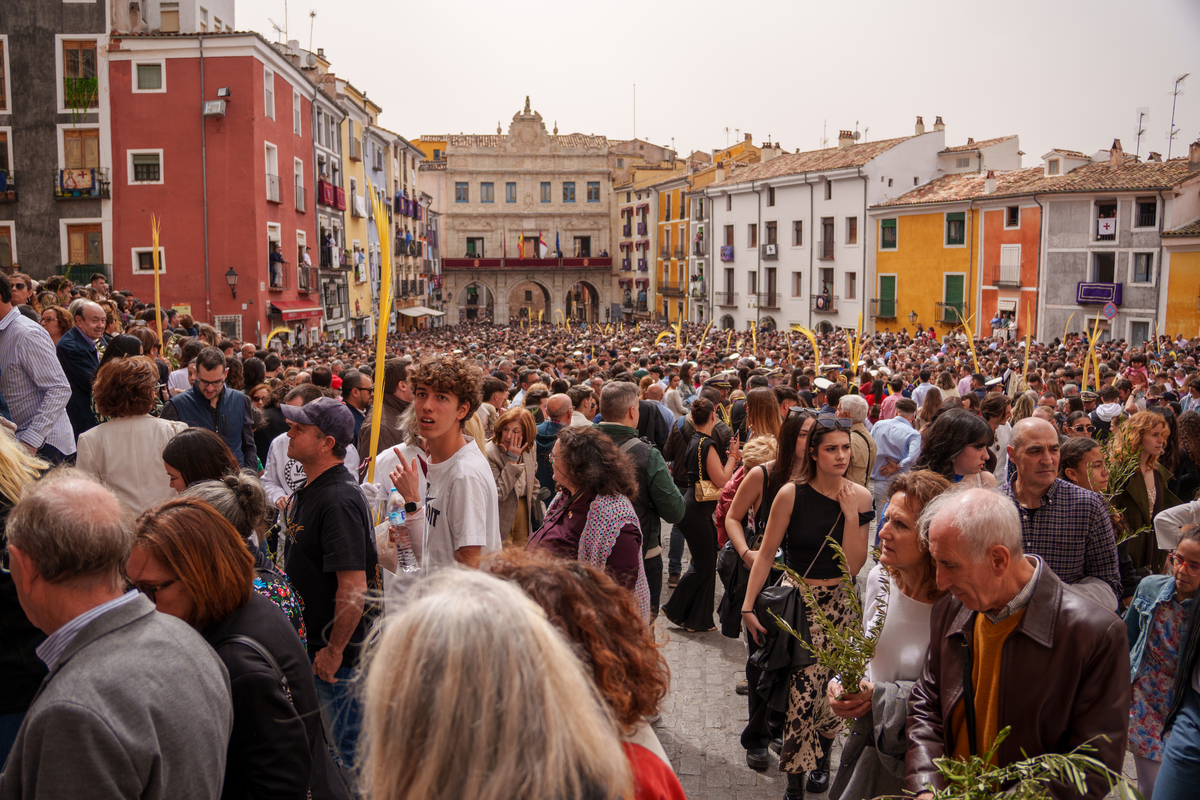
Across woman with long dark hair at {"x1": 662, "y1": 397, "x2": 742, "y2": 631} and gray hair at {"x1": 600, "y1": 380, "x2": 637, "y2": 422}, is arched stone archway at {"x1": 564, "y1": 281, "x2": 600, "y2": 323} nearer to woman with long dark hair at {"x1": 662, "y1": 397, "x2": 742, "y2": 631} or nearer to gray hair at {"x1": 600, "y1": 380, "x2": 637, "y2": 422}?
woman with long dark hair at {"x1": 662, "y1": 397, "x2": 742, "y2": 631}

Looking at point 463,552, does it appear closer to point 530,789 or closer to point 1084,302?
point 530,789

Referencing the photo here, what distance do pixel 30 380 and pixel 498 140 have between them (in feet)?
204

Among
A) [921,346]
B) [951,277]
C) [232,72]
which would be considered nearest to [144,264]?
[232,72]

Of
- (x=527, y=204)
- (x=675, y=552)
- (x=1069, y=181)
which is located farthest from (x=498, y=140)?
(x=675, y=552)

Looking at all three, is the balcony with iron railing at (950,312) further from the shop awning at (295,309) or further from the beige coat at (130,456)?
the beige coat at (130,456)

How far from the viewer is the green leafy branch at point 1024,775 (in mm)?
2025

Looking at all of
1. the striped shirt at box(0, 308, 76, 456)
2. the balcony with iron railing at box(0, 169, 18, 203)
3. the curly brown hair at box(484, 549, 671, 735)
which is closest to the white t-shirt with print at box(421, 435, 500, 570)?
the curly brown hair at box(484, 549, 671, 735)

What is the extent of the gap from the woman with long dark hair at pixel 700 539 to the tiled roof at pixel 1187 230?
26.7 metres

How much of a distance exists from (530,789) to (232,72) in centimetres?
2618

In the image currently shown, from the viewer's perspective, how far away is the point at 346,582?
11.4ft

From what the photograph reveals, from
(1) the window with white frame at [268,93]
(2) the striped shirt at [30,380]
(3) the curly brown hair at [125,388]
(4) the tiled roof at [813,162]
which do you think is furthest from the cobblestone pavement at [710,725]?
(4) the tiled roof at [813,162]

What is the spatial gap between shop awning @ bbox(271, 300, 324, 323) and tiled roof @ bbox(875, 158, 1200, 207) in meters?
23.7

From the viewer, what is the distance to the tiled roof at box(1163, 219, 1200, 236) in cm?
2688

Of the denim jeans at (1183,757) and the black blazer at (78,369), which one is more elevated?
the black blazer at (78,369)
